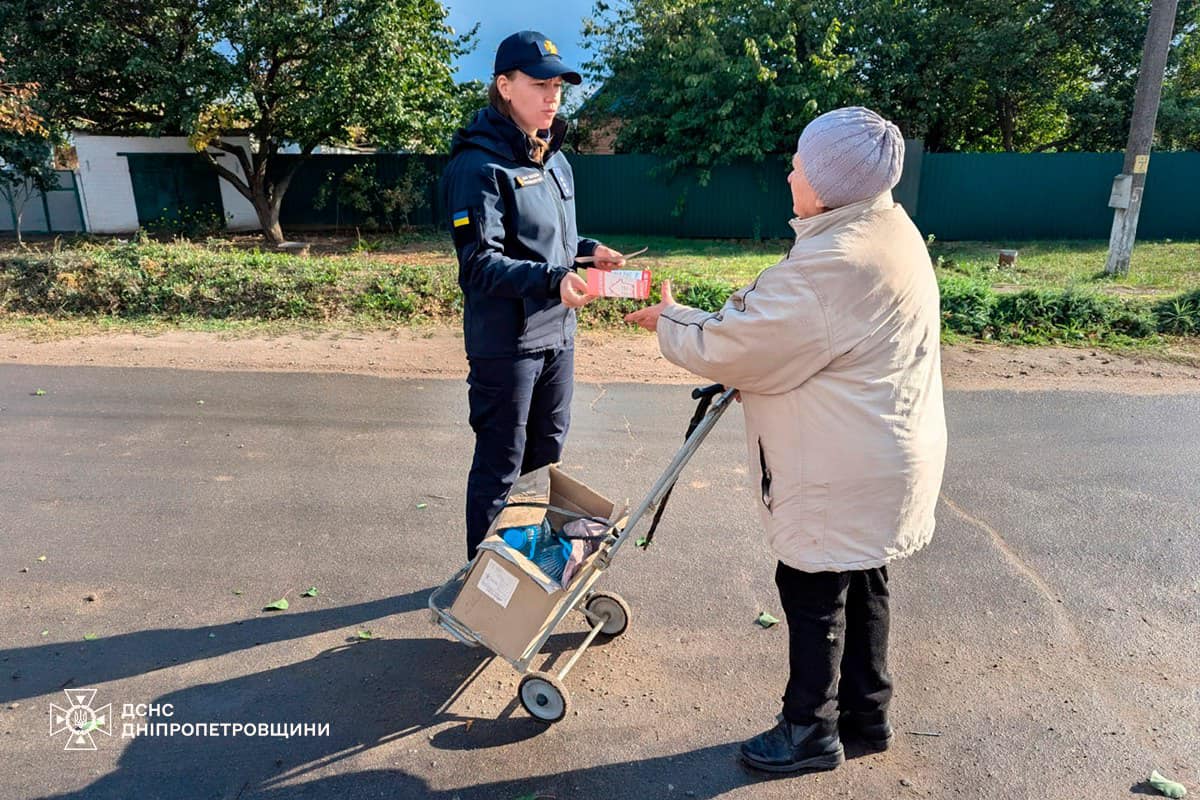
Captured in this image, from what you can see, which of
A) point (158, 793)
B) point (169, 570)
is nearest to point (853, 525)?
point (158, 793)

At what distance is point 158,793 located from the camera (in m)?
2.55

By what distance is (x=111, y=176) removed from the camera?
19.3 metres

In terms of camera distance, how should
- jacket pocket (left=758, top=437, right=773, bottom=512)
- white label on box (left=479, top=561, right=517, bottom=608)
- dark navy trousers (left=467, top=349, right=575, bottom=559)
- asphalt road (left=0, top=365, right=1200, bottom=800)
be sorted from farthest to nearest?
dark navy trousers (left=467, top=349, right=575, bottom=559) < white label on box (left=479, top=561, right=517, bottom=608) < asphalt road (left=0, top=365, right=1200, bottom=800) < jacket pocket (left=758, top=437, right=773, bottom=512)

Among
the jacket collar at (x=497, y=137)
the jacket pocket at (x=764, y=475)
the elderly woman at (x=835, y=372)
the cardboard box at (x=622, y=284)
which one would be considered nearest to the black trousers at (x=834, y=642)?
the elderly woman at (x=835, y=372)

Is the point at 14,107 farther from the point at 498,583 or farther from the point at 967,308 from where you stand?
the point at 967,308

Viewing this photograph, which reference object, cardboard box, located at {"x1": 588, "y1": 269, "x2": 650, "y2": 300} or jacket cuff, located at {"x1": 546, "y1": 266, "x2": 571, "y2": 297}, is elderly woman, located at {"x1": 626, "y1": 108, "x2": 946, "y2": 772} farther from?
jacket cuff, located at {"x1": 546, "y1": 266, "x2": 571, "y2": 297}

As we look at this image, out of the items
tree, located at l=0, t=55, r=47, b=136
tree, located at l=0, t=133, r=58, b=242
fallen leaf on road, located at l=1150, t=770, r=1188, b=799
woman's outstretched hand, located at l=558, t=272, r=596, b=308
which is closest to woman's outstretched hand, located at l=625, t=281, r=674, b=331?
woman's outstretched hand, located at l=558, t=272, r=596, b=308

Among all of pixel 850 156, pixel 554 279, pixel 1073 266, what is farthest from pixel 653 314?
pixel 1073 266

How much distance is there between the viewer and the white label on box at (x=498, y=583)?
2.78m

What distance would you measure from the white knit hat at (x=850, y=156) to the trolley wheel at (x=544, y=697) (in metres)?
1.82

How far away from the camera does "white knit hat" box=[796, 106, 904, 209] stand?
2.17m

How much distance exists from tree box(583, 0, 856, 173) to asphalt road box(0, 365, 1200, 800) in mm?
13089

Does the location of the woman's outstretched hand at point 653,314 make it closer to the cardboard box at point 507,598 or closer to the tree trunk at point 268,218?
the cardboard box at point 507,598

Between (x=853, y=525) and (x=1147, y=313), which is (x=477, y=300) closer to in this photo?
(x=853, y=525)
